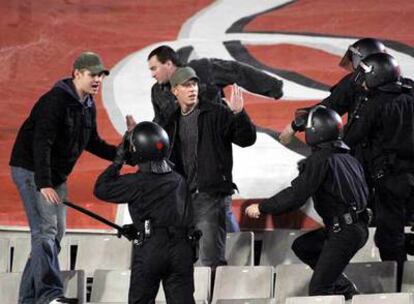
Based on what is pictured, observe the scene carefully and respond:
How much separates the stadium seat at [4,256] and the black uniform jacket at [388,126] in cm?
267

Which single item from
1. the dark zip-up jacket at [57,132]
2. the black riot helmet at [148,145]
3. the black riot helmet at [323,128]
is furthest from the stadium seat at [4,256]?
the black riot helmet at [323,128]

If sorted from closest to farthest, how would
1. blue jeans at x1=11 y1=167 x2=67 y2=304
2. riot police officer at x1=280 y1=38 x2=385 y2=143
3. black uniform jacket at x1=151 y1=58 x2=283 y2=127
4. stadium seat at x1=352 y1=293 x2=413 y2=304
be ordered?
stadium seat at x1=352 y1=293 x2=413 y2=304 → blue jeans at x1=11 y1=167 x2=67 y2=304 → riot police officer at x1=280 y1=38 x2=385 y2=143 → black uniform jacket at x1=151 y1=58 x2=283 y2=127

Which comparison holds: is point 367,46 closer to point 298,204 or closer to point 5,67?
point 298,204

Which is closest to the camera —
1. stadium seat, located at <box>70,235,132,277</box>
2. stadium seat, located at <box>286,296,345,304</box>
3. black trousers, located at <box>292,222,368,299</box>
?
stadium seat, located at <box>286,296,345,304</box>

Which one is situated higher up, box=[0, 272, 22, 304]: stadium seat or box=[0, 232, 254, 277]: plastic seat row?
box=[0, 232, 254, 277]: plastic seat row

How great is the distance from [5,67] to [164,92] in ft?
5.21

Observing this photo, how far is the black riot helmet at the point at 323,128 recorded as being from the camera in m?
8.62

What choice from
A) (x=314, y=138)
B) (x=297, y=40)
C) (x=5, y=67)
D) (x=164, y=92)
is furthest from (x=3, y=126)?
(x=314, y=138)

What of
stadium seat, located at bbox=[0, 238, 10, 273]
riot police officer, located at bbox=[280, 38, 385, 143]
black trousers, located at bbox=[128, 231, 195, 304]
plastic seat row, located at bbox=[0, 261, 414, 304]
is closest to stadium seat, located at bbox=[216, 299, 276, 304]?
plastic seat row, located at bbox=[0, 261, 414, 304]

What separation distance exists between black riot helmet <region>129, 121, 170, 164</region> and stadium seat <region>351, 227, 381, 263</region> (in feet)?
6.00

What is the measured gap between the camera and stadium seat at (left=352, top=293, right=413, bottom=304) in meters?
7.48

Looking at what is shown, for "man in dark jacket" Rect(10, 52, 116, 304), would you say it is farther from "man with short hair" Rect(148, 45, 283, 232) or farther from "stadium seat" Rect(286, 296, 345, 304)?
"stadium seat" Rect(286, 296, 345, 304)

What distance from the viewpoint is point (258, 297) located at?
8.75 m

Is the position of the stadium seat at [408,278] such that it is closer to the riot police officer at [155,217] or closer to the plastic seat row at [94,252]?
the plastic seat row at [94,252]
